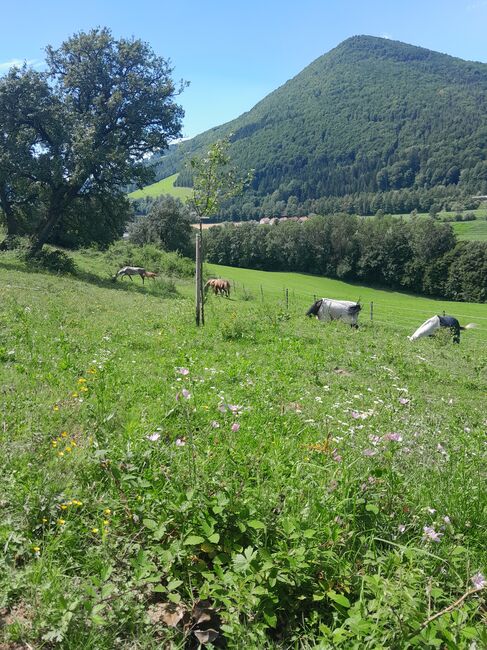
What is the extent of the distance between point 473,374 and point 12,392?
952 centimetres

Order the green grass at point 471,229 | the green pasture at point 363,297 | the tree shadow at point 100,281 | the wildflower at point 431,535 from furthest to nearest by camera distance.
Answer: the green grass at point 471,229
the green pasture at point 363,297
the tree shadow at point 100,281
the wildflower at point 431,535

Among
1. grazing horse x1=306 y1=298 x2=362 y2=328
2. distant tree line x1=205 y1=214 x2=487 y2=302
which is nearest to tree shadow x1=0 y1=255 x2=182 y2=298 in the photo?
grazing horse x1=306 y1=298 x2=362 y2=328

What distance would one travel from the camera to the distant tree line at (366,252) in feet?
241

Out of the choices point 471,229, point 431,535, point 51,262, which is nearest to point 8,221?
point 51,262

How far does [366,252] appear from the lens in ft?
274

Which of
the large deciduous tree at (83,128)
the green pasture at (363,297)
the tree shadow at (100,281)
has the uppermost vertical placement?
the large deciduous tree at (83,128)

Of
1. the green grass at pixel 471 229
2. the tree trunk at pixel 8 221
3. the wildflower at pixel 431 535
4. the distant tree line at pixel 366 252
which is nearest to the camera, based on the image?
the wildflower at pixel 431 535

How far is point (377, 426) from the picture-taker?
5.61m

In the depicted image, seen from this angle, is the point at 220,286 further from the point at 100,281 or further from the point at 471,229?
the point at 471,229

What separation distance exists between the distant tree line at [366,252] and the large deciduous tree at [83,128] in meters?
58.1

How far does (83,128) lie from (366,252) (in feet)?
216

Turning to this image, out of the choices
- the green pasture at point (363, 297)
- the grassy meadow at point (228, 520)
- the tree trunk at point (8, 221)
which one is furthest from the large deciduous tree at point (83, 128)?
the grassy meadow at point (228, 520)

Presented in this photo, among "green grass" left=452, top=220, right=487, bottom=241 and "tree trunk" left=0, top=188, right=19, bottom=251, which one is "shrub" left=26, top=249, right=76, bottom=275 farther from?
"green grass" left=452, top=220, right=487, bottom=241

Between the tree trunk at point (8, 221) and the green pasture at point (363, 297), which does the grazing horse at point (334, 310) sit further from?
the tree trunk at point (8, 221)
